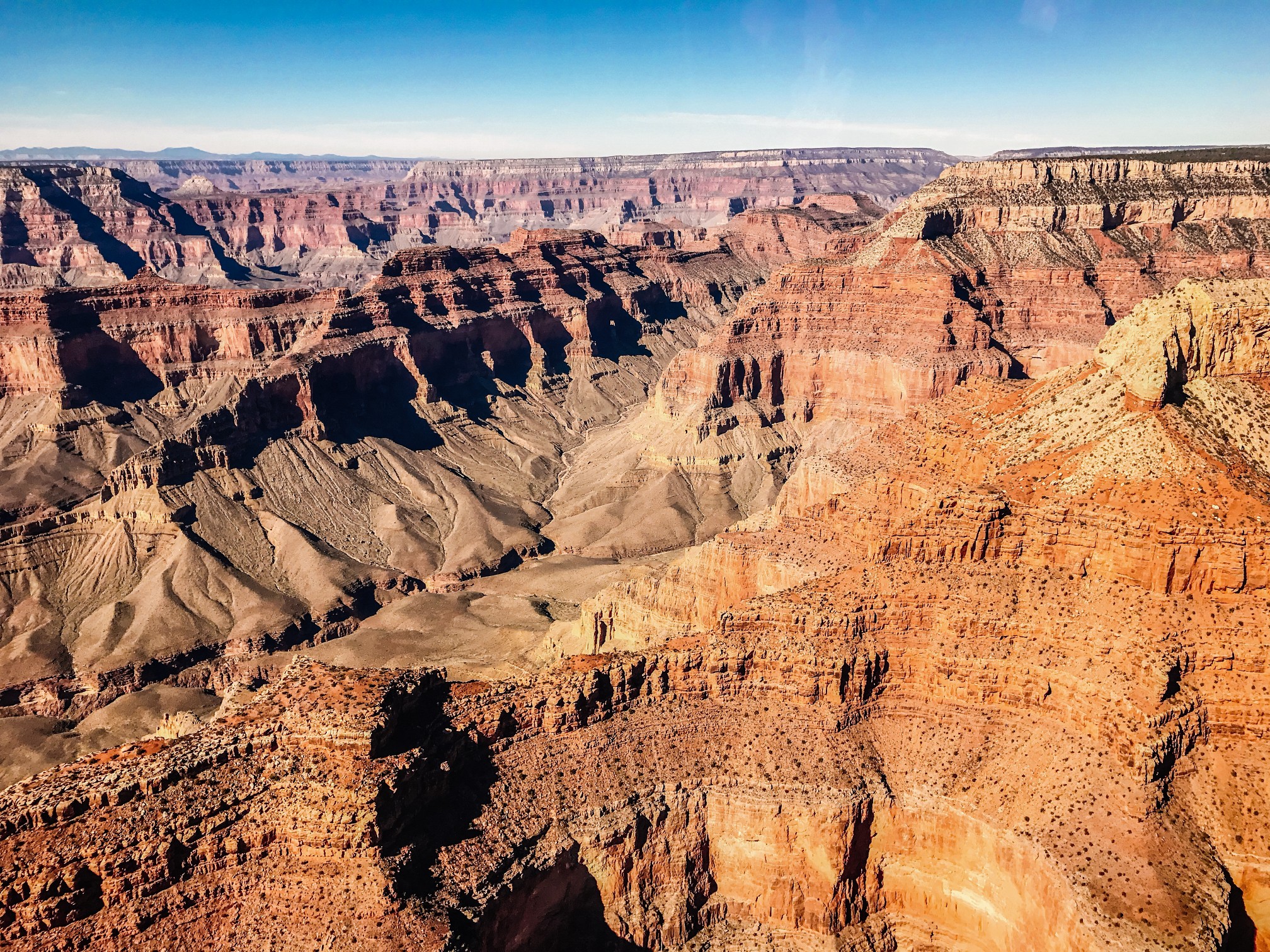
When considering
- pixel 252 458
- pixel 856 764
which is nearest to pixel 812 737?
pixel 856 764

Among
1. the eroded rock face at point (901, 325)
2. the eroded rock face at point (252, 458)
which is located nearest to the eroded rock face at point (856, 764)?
the eroded rock face at point (252, 458)

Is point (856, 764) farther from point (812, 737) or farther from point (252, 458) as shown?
point (252, 458)

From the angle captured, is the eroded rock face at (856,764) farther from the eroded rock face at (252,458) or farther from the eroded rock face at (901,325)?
the eroded rock face at (901,325)

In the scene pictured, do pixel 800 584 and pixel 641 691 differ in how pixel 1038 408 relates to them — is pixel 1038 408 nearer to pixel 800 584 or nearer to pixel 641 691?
pixel 800 584

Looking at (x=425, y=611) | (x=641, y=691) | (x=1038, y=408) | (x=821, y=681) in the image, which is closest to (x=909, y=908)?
(x=821, y=681)

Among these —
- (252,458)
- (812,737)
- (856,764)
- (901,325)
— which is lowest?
(252,458)

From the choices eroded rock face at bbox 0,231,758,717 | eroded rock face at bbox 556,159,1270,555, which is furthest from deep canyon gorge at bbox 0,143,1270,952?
eroded rock face at bbox 556,159,1270,555
